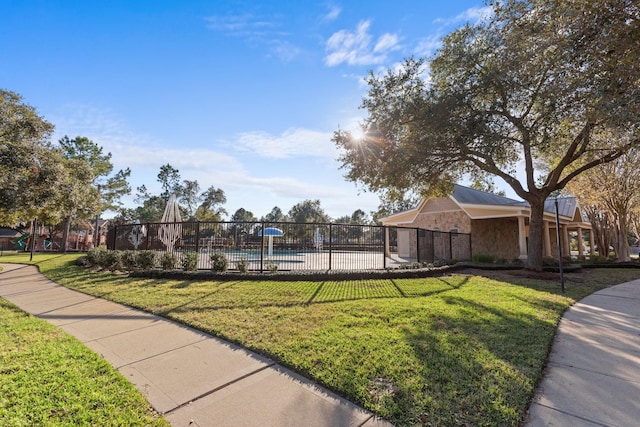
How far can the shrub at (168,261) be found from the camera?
9.51m

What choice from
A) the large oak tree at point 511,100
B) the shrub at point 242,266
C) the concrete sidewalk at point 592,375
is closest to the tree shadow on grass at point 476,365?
the concrete sidewalk at point 592,375

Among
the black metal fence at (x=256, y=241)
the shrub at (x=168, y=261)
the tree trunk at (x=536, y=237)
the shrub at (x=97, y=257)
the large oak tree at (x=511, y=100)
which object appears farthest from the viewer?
the tree trunk at (x=536, y=237)

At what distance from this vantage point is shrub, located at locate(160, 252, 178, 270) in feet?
31.2

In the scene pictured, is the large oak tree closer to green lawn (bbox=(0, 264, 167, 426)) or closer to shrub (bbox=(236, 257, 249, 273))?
shrub (bbox=(236, 257, 249, 273))

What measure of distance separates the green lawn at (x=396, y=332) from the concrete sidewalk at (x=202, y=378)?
208 mm

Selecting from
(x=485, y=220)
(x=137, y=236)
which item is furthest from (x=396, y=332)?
(x=485, y=220)

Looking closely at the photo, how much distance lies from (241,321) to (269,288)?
8.48 feet

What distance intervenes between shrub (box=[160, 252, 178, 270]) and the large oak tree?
25.7 feet

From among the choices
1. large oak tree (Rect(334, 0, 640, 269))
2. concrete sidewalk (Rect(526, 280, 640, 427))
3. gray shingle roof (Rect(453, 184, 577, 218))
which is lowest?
concrete sidewalk (Rect(526, 280, 640, 427))

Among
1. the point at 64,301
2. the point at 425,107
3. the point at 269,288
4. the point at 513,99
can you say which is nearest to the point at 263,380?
the point at 269,288

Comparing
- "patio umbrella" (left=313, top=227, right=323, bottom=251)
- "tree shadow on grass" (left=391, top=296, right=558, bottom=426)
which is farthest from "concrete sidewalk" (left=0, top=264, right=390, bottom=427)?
"patio umbrella" (left=313, top=227, right=323, bottom=251)

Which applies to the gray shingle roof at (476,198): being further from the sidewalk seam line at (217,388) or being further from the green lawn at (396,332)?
the sidewalk seam line at (217,388)

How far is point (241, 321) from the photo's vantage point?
472 centimetres

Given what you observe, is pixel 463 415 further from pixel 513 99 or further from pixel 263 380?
pixel 513 99
